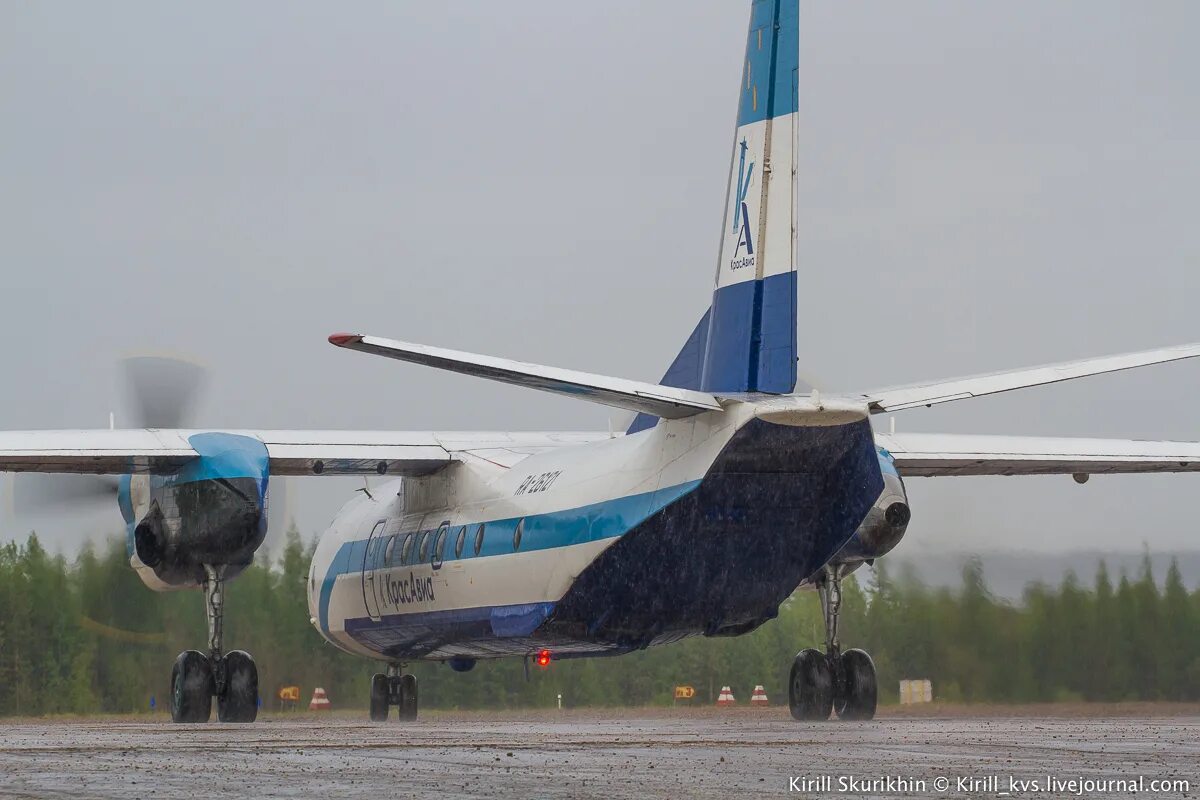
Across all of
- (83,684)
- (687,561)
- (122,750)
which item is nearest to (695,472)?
(687,561)

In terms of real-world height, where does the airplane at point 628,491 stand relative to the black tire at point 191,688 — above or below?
above

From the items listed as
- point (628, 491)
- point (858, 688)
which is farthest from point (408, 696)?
point (628, 491)

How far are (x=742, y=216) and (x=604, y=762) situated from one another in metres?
6.08

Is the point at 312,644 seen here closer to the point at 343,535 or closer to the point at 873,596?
the point at 343,535

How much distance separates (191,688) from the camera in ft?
66.4

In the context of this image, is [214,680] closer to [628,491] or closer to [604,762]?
[628,491]

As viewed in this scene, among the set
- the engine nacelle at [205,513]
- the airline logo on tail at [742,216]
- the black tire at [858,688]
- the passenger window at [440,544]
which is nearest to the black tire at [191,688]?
the engine nacelle at [205,513]

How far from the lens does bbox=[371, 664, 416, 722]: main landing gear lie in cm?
2322

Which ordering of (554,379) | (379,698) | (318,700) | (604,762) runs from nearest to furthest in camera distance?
(604,762)
(554,379)
(379,698)
(318,700)

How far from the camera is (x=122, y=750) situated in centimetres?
1299

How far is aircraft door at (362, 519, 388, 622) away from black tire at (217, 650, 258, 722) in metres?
1.74

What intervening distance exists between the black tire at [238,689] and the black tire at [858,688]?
22.6 feet

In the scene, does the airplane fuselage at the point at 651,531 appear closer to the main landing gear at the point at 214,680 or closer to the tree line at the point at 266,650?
the main landing gear at the point at 214,680

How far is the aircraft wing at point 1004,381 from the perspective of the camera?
13.3 metres
